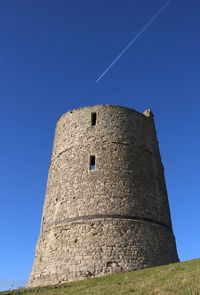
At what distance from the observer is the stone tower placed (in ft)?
41.8

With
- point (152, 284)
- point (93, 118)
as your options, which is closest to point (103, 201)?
point (93, 118)

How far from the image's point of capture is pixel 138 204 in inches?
561

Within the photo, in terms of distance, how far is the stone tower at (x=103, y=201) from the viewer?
1275 cm

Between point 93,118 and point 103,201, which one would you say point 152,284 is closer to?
point 103,201

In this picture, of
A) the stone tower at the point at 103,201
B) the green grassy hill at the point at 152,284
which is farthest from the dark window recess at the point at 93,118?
the green grassy hill at the point at 152,284

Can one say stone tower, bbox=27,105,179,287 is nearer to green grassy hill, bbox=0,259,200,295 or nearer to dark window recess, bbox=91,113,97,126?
dark window recess, bbox=91,113,97,126

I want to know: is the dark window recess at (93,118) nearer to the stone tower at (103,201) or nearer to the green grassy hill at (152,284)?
the stone tower at (103,201)

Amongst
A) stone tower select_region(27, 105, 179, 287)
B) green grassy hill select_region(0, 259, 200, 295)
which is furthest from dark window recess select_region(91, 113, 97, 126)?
green grassy hill select_region(0, 259, 200, 295)

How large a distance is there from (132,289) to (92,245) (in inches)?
186

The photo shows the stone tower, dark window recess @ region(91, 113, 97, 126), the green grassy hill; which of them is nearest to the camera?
the green grassy hill

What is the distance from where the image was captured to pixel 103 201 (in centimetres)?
1394

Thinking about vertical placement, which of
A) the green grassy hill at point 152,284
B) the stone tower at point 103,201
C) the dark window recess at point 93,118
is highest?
the dark window recess at point 93,118

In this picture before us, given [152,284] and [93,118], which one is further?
[93,118]

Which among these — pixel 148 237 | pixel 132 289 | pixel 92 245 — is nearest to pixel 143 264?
pixel 148 237
